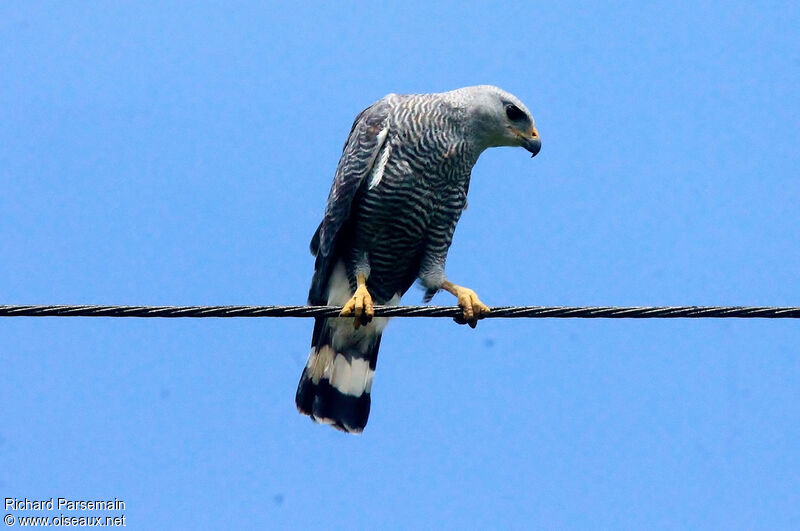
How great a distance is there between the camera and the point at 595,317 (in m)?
5.65

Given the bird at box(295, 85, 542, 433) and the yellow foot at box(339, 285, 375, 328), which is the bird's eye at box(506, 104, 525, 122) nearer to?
the bird at box(295, 85, 542, 433)

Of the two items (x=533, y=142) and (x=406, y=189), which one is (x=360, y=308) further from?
(x=533, y=142)

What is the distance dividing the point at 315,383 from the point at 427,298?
1082 millimetres

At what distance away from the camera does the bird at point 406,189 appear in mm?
7566

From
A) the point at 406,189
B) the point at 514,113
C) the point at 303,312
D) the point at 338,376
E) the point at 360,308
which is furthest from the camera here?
the point at 338,376

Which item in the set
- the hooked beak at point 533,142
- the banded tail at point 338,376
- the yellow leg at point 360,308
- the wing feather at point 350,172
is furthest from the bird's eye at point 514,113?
the banded tail at point 338,376

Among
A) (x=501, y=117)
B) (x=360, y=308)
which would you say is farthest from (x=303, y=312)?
(x=501, y=117)

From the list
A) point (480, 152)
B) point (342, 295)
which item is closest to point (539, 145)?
point (480, 152)

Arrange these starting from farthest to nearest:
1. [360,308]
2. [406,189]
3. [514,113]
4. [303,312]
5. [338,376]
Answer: [338,376]
[514,113]
[406,189]
[360,308]
[303,312]

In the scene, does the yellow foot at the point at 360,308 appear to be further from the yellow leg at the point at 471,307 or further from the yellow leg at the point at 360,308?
the yellow leg at the point at 471,307

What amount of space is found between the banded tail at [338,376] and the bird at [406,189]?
1.28 ft

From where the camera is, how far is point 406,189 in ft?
24.8

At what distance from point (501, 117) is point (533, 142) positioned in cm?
28

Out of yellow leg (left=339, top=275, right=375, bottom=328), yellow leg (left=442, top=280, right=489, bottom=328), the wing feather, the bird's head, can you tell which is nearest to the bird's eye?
the bird's head
